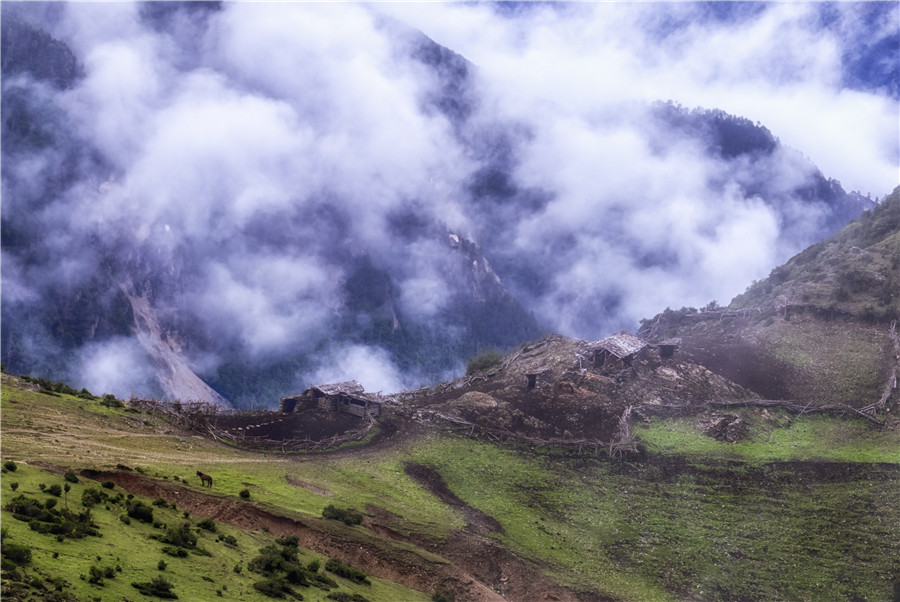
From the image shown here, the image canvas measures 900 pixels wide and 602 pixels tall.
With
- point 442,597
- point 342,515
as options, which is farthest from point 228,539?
point 442,597

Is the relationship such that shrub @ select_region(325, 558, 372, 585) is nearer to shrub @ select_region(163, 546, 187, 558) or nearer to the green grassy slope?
the green grassy slope

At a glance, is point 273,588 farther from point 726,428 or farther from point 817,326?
point 817,326

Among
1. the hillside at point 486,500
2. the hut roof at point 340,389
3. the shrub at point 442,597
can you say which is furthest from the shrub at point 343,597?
the hut roof at point 340,389

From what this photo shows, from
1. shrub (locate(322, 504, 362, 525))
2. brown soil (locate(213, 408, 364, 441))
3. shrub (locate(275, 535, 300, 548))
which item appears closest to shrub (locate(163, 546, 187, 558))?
shrub (locate(275, 535, 300, 548))

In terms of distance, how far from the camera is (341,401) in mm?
76500

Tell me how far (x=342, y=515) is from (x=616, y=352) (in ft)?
129

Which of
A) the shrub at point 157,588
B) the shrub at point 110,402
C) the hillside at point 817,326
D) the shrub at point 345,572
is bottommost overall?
the shrub at point 345,572

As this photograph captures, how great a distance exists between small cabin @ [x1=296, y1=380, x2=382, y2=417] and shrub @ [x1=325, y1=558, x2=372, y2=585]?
3316cm

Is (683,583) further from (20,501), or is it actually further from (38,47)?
(38,47)

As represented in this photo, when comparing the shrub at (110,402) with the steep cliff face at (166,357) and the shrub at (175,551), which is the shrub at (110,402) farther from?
the steep cliff face at (166,357)

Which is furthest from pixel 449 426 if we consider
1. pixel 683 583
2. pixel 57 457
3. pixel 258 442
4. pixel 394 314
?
pixel 394 314

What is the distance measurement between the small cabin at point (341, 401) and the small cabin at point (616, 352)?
23570mm

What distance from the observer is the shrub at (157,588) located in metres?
29.1

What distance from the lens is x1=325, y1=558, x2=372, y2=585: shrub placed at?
4203 centimetres
